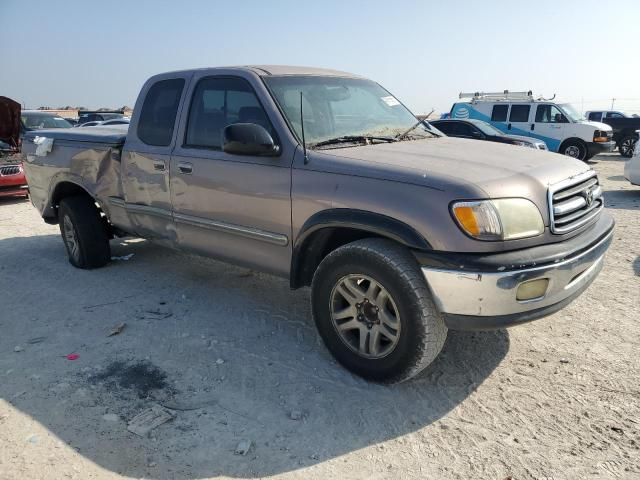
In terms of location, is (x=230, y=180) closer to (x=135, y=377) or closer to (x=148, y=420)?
(x=135, y=377)

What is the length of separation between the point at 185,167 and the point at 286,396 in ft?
6.43

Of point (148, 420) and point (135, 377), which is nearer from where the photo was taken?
point (148, 420)

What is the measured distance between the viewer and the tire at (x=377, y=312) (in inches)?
111

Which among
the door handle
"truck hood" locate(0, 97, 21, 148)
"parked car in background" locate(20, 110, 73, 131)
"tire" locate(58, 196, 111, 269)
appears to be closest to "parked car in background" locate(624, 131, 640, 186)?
the door handle

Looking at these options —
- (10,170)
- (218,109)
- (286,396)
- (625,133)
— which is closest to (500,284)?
(286,396)

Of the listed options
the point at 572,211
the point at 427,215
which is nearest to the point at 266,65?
the point at 427,215

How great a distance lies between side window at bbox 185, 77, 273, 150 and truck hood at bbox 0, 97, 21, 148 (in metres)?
7.47

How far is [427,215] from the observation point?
272 cm

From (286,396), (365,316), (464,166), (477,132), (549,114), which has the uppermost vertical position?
(464,166)

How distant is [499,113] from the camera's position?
53.3 ft

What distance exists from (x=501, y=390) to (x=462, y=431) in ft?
1.63

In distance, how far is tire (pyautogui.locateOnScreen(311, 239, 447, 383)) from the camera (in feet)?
9.29

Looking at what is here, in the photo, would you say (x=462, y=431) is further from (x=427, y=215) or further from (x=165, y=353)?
(x=165, y=353)

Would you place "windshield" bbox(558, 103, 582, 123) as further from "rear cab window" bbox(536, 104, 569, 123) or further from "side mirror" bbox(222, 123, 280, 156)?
"side mirror" bbox(222, 123, 280, 156)
